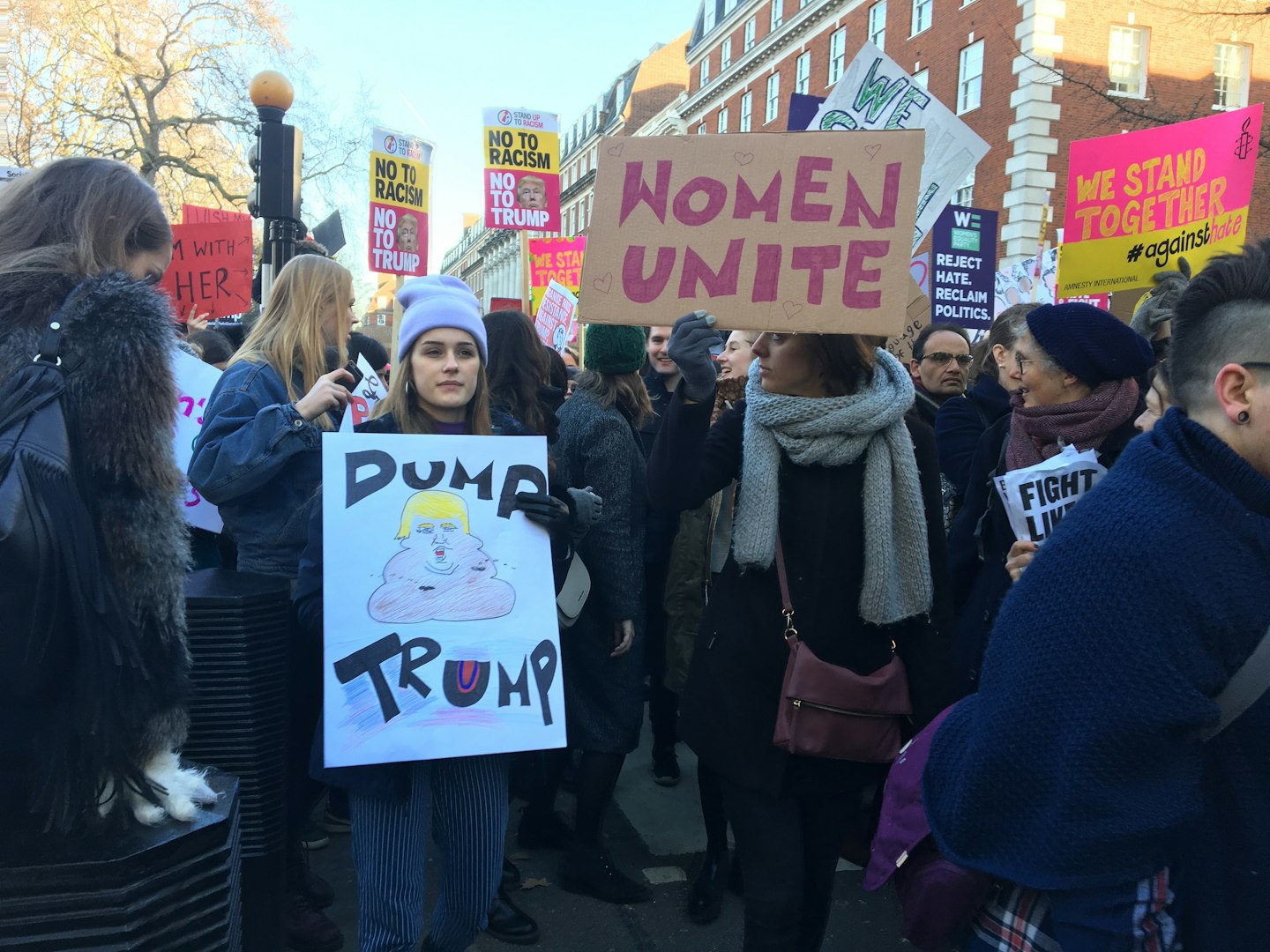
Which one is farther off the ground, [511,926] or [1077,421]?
[1077,421]

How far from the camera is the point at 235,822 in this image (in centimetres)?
182

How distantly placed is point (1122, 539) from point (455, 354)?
1.88 metres

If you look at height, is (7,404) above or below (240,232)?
below

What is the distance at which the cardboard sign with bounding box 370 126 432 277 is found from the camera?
8.72 metres

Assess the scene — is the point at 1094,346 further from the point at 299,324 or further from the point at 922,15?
the point at 922,15

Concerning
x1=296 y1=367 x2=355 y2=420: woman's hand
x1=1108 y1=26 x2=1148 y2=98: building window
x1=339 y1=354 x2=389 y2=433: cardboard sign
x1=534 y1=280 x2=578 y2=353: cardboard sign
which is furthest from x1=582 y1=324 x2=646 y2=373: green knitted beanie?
x1=1108 y1=26 x2=1148 y2=98: building window

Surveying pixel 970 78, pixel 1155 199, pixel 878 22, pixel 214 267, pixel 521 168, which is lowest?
pixel 214 267

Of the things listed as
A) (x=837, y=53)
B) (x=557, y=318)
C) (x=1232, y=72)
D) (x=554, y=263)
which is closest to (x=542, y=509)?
(x=557, y=318)

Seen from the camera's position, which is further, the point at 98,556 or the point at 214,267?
the point at 214,267

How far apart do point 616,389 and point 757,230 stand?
143 cm

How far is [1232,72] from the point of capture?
24062mm

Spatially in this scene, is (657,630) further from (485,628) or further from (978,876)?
(978,876)

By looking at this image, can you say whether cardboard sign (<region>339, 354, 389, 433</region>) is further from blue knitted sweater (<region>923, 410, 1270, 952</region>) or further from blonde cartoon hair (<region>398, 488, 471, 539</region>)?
blue knitted sweater (<region>923, 410, 1270, 952</region>)

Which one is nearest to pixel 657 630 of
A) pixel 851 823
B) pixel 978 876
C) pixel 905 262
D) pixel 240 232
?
pixel 851 823
